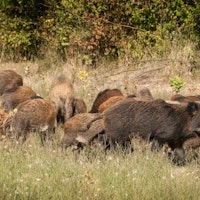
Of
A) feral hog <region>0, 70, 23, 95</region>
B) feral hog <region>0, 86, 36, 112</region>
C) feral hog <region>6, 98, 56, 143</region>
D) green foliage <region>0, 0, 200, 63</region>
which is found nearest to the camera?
feral hog <region>6, 98, 56, 143</region>

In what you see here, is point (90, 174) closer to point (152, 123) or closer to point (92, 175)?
point (92, 175)

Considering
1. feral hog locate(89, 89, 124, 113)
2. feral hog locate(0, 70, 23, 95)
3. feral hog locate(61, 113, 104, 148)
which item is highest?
feral hog locate(61, 113, 104, 148)

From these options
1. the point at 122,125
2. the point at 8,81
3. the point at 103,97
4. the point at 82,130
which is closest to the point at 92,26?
the point at 8,81

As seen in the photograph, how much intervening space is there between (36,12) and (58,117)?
8.76 meters

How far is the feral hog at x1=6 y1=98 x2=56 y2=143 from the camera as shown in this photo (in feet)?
35.8

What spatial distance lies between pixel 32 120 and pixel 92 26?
921cm

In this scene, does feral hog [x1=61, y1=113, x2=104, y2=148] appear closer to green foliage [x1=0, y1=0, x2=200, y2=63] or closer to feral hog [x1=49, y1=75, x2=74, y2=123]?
feral hog [x1=49, y1=75, x2=74, y2=123]

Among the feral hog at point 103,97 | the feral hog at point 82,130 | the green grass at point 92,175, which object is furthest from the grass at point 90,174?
the feral hog at point 103,97

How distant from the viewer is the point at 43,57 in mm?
20781

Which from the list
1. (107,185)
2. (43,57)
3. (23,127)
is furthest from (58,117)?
(43,57)

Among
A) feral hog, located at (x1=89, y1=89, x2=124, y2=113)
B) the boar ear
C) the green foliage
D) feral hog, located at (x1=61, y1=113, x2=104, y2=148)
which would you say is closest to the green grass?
feral hog, located at (x1=61, y1=113, x2=104, y2=148)

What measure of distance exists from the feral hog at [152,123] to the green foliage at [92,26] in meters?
8.32

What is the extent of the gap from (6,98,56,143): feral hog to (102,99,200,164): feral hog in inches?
47.7

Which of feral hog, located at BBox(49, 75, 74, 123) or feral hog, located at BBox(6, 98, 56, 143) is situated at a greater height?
feral hog, located at BBox(6, 98, 56, 143)
